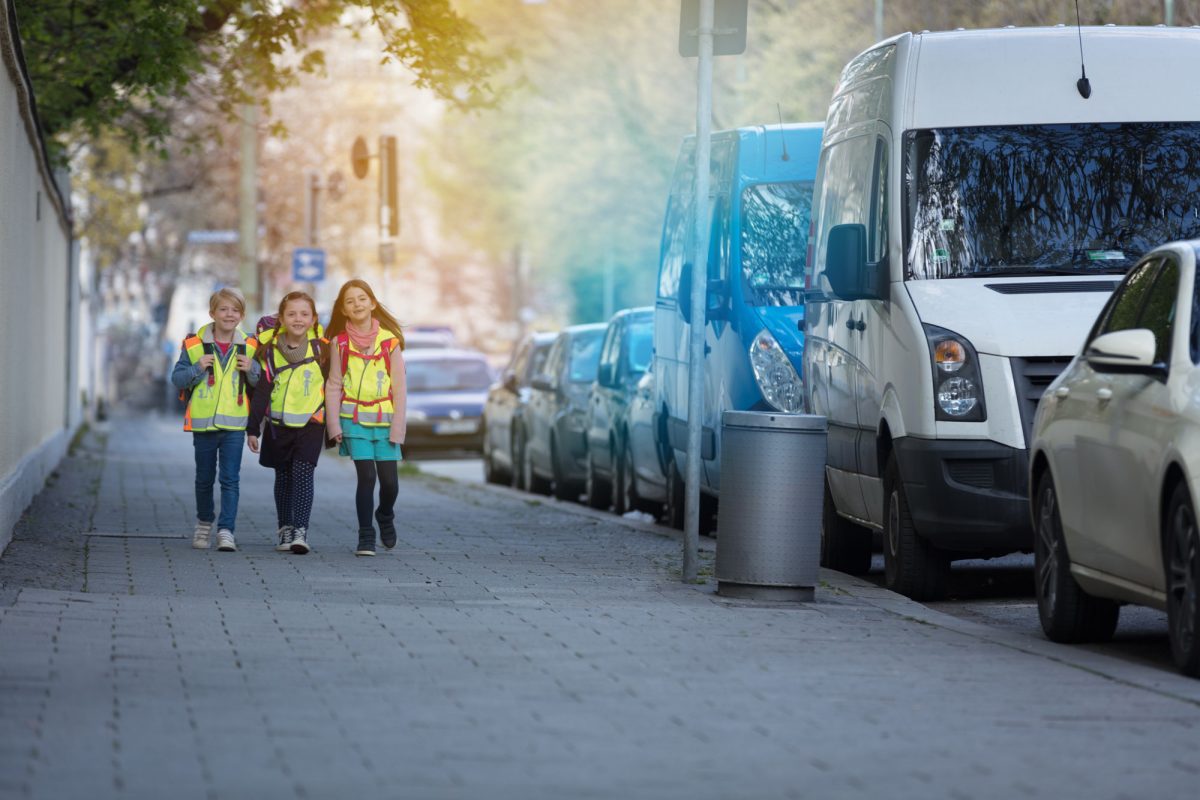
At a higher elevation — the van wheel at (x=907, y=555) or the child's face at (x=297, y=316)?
the child's face at (x=297, y=316)

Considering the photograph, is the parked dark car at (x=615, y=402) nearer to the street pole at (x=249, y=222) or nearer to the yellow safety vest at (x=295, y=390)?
the yellow safety vest at (x=295, y=390)

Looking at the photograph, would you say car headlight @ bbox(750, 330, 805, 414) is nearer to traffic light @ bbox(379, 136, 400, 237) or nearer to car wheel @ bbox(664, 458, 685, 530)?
car wheel @ bbox(664, 458, 685, 530)

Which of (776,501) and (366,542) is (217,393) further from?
(776,501)

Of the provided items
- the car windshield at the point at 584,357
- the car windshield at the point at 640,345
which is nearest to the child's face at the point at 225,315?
the car windshield at the point at 640,345

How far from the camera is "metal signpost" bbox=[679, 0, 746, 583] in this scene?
11.9m

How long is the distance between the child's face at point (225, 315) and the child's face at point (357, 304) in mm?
658

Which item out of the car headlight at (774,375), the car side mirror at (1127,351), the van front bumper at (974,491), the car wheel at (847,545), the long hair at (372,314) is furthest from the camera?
the car headlight at (774,375)

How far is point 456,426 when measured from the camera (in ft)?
102

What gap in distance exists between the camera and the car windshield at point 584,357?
2209cm

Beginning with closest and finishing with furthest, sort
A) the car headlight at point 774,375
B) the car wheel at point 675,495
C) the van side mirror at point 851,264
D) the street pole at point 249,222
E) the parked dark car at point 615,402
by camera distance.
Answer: the van side mirror at point 851,264 → the car headlight at point 774,375 → the car wheel at point 675,495 → the parked dark car at point 615,402 → the street pole at point 249,222

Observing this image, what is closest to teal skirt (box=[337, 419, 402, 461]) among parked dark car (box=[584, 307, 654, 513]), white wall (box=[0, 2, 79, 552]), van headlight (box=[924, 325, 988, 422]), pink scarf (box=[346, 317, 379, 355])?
pink scarf (box=[346, 317, 379, 355])

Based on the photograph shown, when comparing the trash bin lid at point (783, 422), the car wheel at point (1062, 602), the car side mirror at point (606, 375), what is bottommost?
the car wheel at point (1062, 602)

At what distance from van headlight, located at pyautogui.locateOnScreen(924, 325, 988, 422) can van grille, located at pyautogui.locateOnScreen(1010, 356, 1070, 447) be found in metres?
0.17

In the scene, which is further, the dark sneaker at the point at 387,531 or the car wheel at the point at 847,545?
the dark sneaker at the point at 387,531
